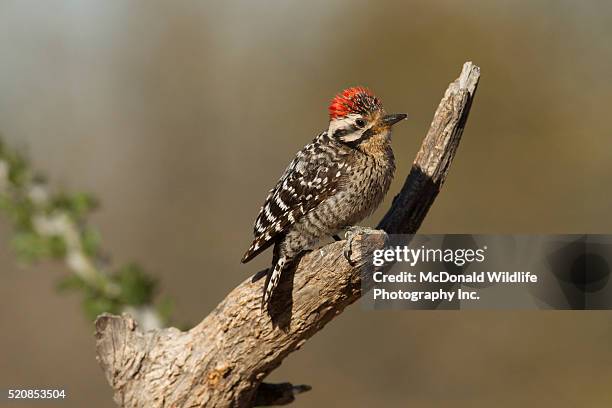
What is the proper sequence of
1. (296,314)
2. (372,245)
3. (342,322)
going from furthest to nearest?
1. (342,322)
2. (296,314)
3. (372,245)

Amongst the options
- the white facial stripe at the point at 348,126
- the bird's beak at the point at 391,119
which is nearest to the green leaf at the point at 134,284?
the white facial stripe at the point at 348,126

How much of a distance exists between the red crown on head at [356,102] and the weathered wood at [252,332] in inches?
14.7

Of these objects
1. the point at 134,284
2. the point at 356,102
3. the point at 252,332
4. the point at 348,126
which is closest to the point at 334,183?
the point at 348,126

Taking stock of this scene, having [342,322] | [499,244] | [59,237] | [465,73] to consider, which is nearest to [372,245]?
[499,244]

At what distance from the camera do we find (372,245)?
314 centimetres

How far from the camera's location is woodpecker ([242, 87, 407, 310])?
3.64m

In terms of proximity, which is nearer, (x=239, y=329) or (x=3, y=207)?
(x=239, y=329)

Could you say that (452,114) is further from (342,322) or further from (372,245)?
(342,322)

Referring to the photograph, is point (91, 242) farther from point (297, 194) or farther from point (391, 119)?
point (391, 119)

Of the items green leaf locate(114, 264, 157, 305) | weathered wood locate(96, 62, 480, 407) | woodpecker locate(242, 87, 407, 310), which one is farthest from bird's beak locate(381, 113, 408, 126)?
green leaf locate(114, 264, 157, 305)

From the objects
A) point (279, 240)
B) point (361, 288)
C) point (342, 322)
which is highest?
point (342, 322)

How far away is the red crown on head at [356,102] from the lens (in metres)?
3.72

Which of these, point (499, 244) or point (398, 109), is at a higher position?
point (398, 109)

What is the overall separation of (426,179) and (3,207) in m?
2.30
